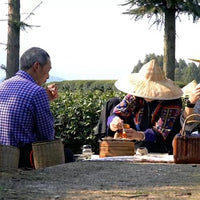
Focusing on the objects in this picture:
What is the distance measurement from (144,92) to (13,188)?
2762 mm

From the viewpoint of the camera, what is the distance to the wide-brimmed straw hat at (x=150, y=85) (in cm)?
595

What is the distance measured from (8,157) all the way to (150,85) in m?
2.26

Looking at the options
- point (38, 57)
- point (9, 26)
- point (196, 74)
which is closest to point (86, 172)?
point (38, 57)

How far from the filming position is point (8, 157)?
438cm

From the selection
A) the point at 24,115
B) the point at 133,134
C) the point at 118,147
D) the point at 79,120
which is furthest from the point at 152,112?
the point at 79,120

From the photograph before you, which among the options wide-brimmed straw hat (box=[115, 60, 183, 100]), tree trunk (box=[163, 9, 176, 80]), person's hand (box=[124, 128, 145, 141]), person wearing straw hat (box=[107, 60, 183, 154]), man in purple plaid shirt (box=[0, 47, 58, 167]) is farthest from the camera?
tree trunk (box=[163, 9, 176, 80])

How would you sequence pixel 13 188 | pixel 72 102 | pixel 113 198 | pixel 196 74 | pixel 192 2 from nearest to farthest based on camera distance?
pixel 113 198, pixel 13 188, pixel 72 102, pixel 192 2, pixel 196 74

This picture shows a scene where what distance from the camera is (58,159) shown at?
4.63 metres

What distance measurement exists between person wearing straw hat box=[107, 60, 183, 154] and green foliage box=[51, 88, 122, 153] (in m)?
2.37

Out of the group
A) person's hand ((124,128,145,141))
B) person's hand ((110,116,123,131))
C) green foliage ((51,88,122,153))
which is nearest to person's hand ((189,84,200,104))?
person's hand ((124,128,145,141))

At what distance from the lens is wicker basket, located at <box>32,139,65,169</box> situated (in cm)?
451

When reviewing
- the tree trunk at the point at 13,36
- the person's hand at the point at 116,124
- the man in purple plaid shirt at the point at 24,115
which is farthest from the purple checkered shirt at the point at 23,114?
the tree trunk at the point at 13,36

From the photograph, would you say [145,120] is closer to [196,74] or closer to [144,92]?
[144,92]

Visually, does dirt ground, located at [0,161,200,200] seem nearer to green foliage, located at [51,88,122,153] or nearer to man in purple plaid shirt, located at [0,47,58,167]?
man in purple plaid shirt, located at [0,47,58,167]
